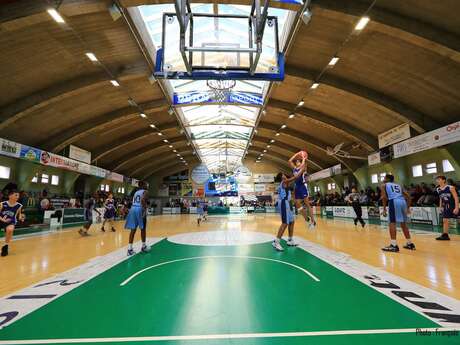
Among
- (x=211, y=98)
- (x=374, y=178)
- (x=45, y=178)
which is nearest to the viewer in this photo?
(x=211, y=98)

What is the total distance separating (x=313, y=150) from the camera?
24.6m

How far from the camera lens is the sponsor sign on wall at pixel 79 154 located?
17377 mm

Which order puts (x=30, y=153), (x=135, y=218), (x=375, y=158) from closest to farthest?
1. (x=135, y=218)
2. (x=30, y=153)
3. (x=375, y=158)

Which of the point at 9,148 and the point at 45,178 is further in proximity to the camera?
the point at 45,178

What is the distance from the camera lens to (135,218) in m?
5.36

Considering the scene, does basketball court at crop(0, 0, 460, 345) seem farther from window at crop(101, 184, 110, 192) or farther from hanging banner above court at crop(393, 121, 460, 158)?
window at crop(101, 184, 110, 192)

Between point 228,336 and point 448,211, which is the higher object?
point 448,211

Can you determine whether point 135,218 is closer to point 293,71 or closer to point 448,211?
point 448,211

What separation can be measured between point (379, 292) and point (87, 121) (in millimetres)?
18224

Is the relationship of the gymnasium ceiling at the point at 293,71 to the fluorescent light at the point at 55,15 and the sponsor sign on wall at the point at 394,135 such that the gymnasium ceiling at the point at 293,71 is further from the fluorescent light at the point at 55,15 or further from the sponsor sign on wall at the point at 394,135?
the sponsor sign on wall at the point at 394,135

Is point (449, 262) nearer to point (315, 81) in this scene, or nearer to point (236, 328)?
point (236, 328)

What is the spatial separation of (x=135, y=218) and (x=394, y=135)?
1612cm

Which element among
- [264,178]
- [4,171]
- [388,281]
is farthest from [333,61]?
[264,178]

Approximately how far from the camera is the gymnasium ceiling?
314 inches
